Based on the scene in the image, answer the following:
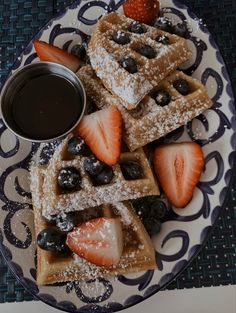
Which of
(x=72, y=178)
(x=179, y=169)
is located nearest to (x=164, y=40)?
(x=179, y=169)

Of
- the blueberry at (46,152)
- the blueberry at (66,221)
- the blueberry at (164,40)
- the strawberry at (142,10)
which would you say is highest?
the strawberry at (142,10)

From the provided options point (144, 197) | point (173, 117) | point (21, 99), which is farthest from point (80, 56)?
point (144, 197)

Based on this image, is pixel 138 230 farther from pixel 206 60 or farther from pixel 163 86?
pixel 206 60

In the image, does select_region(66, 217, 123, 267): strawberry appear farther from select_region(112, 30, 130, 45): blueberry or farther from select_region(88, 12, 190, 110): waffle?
select_region(112, 30, 130, 45): blueberry

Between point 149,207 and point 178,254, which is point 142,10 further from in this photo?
point 178,254

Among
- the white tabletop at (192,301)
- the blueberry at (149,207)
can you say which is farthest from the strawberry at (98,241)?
the white tabletop at (192,301)

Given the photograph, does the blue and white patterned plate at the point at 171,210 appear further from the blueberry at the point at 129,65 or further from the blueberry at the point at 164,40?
the blueberry at the point at 129,65

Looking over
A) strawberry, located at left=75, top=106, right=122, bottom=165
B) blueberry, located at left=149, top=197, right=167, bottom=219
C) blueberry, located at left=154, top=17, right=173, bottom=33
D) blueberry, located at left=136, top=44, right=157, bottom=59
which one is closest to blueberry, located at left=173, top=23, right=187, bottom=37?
blueberry, located at left=154, top=17, right=173, bottom=33
